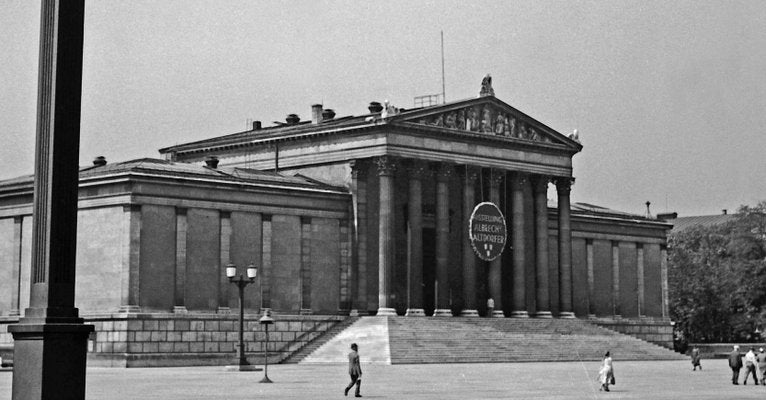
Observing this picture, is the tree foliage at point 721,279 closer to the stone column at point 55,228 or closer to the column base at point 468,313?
the column base at point 468,313

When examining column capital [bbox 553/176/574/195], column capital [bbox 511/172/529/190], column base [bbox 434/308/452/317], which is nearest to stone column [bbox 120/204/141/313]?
column base [bbox 434/308/452/317]

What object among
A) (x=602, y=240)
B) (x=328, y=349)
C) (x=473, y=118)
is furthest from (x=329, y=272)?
(x=602, y=240)

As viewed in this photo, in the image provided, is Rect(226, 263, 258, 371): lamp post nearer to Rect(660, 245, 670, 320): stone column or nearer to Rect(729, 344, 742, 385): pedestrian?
Rect(729, 344, 742, 385): pedestrian

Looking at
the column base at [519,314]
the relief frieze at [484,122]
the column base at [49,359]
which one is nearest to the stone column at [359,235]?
the relief frieze at [484,122]

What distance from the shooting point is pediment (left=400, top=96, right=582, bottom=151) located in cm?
8519

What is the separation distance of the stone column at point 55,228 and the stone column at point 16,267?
201 ft

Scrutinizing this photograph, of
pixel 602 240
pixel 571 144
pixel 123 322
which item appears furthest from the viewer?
pixel 602 240

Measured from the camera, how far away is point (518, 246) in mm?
91500

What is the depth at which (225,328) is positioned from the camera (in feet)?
250

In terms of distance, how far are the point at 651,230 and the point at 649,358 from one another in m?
21.6

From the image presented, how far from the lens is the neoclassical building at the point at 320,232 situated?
241 ft

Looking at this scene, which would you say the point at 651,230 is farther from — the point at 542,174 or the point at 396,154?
the point at 396,154

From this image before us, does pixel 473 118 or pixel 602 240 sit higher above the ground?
pixel 473 118

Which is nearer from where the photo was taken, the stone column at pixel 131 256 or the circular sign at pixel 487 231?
the stone column at pixel 131 256
